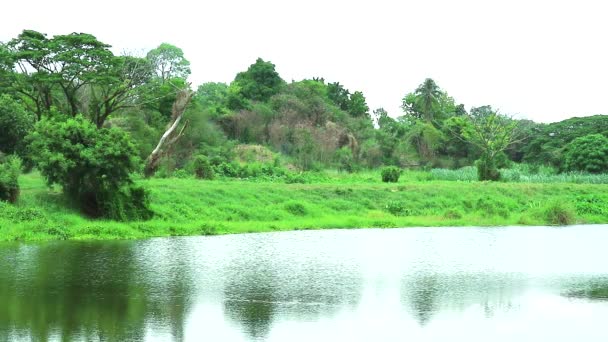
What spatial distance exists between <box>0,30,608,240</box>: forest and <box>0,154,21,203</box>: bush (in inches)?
2.4

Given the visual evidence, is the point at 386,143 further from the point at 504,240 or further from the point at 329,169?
the point at 504,240

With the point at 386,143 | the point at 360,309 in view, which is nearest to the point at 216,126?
the point at 386,143

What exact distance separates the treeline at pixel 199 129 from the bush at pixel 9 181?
0.17 ft

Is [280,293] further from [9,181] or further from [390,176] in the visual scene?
Result: [390,176]

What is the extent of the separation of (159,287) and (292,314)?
4.10m

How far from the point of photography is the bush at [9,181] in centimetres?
2723

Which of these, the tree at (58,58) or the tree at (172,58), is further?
the tree at (172,58)

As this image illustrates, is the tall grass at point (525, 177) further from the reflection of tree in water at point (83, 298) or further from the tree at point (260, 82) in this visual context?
the reflection of tree in water at point (83, 298)

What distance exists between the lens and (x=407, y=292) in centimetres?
1622

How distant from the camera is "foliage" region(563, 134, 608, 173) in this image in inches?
2345

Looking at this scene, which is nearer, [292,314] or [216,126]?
[292,314]

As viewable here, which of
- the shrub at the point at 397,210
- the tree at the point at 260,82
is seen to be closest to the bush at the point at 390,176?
the shrub at the point at 397,210

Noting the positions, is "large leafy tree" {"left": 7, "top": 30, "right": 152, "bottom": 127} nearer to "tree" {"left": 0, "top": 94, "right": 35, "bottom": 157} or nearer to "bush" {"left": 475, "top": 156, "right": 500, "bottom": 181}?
"tree" {"left": 0, "top": 94, "right": 35, "bottom": 157}

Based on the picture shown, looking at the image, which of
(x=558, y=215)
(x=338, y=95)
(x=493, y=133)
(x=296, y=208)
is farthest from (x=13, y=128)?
(x=338, y=95)
